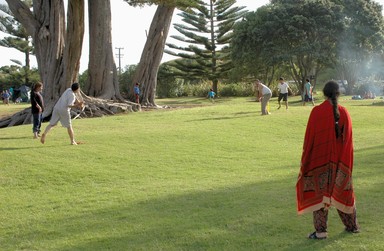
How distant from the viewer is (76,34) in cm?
1900

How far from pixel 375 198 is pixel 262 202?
4.57 feet

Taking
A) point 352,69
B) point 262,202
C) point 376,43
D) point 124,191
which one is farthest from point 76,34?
point 352,69

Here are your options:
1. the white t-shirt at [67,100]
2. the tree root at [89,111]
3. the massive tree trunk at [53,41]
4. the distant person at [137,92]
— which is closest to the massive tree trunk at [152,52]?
the distant person at [137,92]

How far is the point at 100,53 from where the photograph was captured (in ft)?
73.0

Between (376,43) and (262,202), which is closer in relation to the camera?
(262,202)

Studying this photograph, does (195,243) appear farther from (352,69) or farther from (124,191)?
(352,69)

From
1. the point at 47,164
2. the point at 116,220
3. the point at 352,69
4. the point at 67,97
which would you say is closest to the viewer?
the point at 116,220

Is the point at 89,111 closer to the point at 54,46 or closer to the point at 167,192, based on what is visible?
the point at 54,46

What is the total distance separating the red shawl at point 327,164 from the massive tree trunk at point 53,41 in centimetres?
1546

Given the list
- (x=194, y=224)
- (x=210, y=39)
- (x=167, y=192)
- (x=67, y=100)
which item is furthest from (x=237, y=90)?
(x=194, y=224)

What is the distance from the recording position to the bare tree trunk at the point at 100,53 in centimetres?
2203

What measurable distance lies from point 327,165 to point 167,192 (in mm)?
2777

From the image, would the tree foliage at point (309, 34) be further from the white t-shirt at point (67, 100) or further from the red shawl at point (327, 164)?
the red shawl at point (327, 164)

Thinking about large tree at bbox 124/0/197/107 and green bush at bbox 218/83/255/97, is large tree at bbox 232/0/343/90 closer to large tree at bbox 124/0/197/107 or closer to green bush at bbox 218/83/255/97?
green bush at bbox 218/83/255/97
